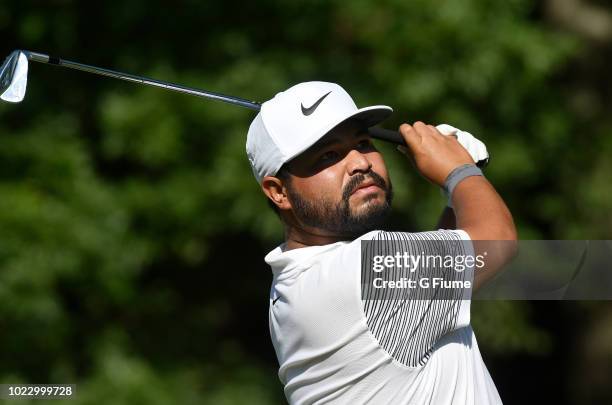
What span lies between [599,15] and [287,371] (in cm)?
539

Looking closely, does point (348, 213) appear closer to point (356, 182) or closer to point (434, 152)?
point (356, 182)

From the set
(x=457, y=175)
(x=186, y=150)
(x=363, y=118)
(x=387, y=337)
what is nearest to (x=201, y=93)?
(x=363, y=118)

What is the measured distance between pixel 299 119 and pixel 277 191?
187mm

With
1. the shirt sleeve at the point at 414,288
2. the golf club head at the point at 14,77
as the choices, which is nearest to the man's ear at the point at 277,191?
the shirt sleeve at the point at 414,288

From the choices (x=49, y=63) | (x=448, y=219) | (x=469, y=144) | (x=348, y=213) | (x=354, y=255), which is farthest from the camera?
(x=49, y=63)

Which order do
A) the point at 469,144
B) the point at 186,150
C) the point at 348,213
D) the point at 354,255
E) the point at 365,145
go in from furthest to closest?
1. the point at 186,150
2. the point at 469,144
3. the point at 365,145
4. the point at 348,213
5. the point at 354,255

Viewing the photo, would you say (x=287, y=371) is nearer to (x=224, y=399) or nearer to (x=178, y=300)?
(x=224, y=399)

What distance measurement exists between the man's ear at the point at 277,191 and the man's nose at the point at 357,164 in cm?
19

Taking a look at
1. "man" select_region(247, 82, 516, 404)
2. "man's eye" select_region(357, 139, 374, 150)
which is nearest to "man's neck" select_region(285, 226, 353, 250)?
"man" select_region(247, 82, 516, 404)

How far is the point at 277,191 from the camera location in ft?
8.52

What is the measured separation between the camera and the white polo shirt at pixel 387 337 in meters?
2.35

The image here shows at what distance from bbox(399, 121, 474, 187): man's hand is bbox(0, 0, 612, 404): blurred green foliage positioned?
3.27m

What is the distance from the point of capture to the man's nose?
246 centimetres

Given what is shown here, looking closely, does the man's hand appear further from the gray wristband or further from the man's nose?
the man's nose
